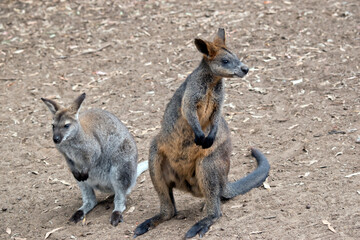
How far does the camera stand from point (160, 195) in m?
5.67

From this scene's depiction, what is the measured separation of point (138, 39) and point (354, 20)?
14.0 ft

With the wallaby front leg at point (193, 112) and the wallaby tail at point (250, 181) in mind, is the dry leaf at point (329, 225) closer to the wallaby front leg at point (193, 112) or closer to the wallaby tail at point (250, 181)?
the wallaby tail at point (250, 181)

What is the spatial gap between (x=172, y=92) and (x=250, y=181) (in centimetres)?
336

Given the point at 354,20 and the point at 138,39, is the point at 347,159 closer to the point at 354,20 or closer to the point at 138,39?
the point at 354,20

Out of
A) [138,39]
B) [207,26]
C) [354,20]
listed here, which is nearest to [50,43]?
[138,39]

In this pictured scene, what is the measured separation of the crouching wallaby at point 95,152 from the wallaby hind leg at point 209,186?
111cm

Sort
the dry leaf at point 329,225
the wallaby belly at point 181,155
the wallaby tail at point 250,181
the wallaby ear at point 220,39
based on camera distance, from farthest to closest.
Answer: the wallaby tail at point 250,181 → the wallaby ear at point 220,39 → the wallaby belly at point 181,155 → the dry leaf at point 329,225

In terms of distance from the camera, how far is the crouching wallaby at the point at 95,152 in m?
5.92

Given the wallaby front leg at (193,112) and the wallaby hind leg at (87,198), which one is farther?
the wallaby hind leg at (87,198)

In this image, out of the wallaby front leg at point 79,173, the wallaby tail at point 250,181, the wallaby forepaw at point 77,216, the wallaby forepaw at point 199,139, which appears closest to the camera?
the wallaby forepaw at point 199,139

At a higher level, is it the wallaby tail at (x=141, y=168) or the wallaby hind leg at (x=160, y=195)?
the wallaby hind leg at (x=160, y=195)

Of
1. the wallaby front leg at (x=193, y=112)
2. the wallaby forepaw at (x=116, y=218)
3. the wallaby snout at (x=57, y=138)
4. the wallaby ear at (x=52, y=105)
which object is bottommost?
the wallaby forepaw at (x=116, y=218)

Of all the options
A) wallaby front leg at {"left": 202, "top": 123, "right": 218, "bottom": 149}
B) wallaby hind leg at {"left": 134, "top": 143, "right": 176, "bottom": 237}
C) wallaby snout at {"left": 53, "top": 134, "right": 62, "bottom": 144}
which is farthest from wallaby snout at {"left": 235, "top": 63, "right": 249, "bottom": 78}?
wallaby snout at {"left": 53, "top": 134, "right": 62, "bottom": 144}

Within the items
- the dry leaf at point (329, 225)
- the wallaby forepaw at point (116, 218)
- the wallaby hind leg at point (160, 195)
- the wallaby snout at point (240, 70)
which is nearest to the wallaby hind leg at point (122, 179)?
the wallaby forepaw at point (116, 218)
